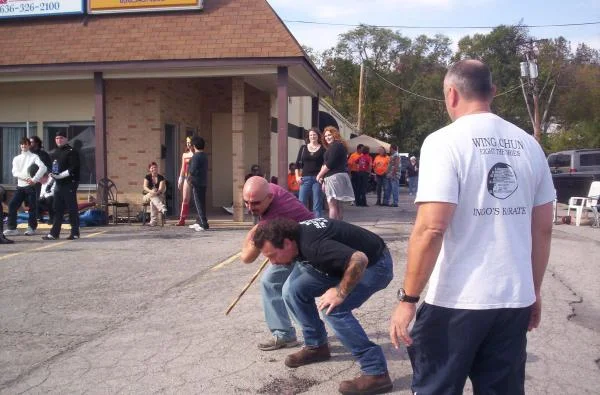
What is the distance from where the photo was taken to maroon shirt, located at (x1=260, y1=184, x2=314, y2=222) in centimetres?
448

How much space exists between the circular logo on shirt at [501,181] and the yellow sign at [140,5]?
11367 mm

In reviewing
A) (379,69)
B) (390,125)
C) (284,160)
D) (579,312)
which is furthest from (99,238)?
(379,69)

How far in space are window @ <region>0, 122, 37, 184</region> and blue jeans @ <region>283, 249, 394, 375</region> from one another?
1210 cm

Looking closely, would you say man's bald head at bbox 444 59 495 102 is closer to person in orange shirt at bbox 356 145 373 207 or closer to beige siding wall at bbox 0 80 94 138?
beige siding wall at bbox 0 80 94 138

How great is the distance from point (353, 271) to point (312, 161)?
6203 millimetres

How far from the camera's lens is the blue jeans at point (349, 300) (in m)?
3.93

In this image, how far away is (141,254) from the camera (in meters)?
9.01

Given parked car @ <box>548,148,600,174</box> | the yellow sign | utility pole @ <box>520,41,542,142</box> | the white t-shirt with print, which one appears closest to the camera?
the white t-shirt with print

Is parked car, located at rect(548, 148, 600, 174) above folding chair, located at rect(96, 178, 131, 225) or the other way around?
above

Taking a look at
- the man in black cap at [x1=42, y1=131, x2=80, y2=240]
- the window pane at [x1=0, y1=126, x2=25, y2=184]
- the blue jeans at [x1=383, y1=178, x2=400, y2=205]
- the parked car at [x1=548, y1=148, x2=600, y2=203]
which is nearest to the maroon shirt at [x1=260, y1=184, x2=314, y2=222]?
the man in black cap at [x1=42, y1=131, x2=80, y2=240]

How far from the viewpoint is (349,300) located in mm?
3947

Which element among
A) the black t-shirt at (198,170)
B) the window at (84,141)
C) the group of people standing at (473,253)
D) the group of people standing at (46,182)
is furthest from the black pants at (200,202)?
the group of people standing at (473,253)

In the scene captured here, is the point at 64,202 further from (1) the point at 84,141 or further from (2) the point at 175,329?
(2) the point at 175,329

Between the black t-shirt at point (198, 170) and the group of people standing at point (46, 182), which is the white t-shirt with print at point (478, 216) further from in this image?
the black t-shirt at point (198, 170)
